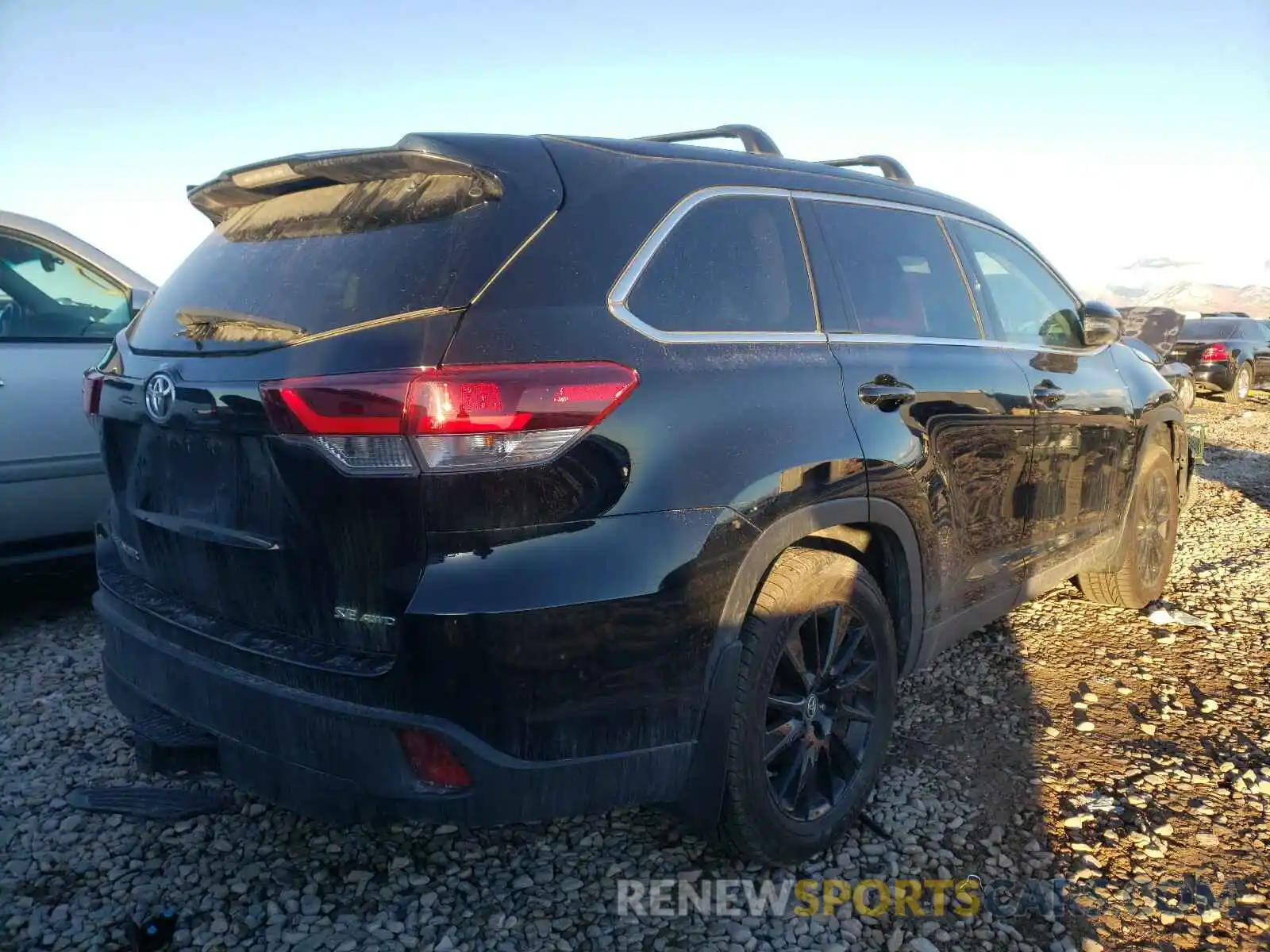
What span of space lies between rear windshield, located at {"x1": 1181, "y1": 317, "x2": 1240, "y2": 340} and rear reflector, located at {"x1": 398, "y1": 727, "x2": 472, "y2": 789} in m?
18.6

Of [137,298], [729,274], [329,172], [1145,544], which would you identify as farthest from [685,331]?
[1145,544]

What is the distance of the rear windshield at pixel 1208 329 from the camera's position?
55.4ft

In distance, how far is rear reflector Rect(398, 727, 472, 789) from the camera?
187 cm

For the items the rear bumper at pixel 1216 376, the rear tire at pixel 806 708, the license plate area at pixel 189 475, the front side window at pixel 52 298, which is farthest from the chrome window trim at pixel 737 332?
the rear bumper at pixel 1216 376

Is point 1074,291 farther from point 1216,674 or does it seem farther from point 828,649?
point 828,649

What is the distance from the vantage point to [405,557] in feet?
6.06

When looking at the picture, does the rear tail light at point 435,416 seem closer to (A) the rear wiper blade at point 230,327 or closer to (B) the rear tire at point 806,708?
(A) the rear wiper blade at point 230,327

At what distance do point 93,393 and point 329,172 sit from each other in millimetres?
964

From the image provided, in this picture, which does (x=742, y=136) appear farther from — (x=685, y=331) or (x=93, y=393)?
(x=93, y=393)

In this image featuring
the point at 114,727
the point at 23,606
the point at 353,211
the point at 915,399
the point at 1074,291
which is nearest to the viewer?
the point at 353,211

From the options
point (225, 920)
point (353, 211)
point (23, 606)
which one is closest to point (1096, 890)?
point (225, 920)

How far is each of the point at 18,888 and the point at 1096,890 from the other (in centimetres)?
286

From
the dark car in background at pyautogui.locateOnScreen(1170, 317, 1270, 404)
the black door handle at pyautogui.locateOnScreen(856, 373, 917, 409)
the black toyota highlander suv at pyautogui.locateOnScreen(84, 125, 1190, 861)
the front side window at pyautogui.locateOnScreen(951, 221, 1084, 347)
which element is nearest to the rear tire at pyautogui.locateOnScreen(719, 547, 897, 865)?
the black toyota highlander suv at pyautogui.locateOnScreen(84, 125, 1190, 861)

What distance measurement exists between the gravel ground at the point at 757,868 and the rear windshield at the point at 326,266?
1.43 meters
